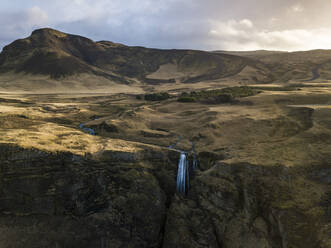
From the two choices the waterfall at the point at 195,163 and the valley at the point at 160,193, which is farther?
the waterfall at the point at 195,163

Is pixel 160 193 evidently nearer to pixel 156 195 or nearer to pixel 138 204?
pixel 156 195

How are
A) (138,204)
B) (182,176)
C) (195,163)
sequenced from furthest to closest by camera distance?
(195,163)
(182,176)
(138,204)

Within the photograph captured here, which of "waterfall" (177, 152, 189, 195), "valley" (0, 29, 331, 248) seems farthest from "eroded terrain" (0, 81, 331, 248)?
"waterfall" (177, 152, 189, 195)

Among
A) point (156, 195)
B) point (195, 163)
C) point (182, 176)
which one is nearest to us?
point (156, 195)

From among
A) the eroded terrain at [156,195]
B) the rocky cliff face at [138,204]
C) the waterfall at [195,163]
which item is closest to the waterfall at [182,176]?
the eroded terrain at [156,195]

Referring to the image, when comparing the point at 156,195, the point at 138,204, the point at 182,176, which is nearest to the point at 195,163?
the point at 182,176

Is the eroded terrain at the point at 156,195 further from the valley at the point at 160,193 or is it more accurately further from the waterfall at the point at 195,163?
the waterfall at the point at 195,163

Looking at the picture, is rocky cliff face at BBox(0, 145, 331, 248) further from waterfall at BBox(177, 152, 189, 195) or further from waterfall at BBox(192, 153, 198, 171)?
waterfall at BBox(192, 153, 198, 171)
